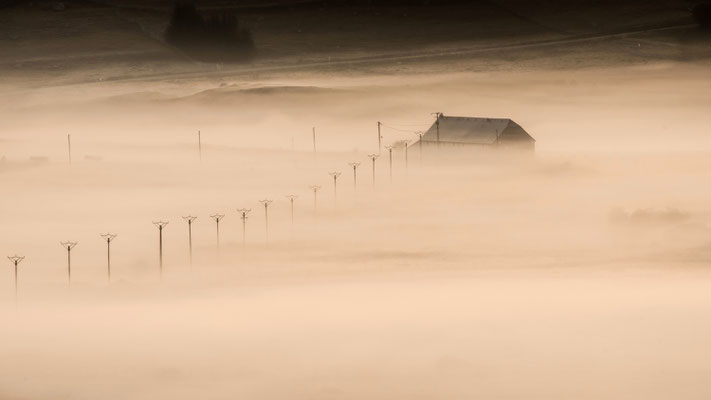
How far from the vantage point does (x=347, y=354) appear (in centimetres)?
11462

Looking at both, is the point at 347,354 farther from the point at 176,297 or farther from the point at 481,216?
the point at 481,216

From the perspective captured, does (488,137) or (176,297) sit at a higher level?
(488,137)

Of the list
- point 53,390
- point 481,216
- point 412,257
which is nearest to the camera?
point 53,390

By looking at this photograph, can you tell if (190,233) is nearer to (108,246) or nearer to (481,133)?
(108,246)

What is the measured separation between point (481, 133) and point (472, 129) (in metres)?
1.50

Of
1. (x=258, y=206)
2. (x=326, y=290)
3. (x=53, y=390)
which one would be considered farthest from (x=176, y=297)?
(x=258, y=206)

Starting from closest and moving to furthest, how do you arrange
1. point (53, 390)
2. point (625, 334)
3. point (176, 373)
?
point (53, 390) < point (176, 373) < point (625, 334)

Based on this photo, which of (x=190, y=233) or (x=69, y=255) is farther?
(x=190, y=233)

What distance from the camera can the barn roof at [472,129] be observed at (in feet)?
636

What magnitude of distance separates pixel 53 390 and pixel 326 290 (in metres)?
31.6

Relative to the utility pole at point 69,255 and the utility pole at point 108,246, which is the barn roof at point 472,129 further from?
the utility pole at point 69,255

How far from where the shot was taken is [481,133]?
639 ft

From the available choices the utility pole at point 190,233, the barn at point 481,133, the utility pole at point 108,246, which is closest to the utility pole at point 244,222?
the utility pole at point 190,233

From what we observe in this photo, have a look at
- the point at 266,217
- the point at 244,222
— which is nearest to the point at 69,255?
the point at 244,222
